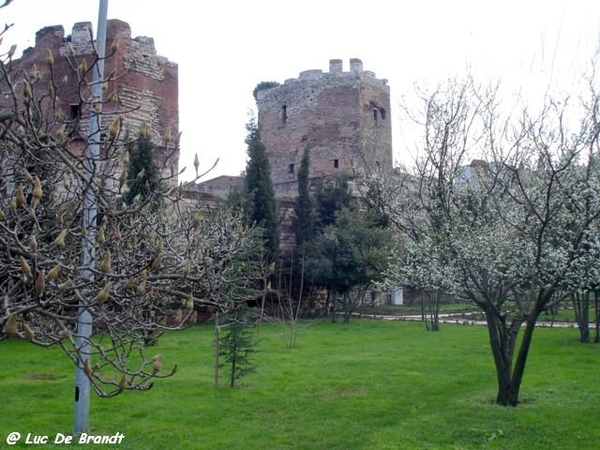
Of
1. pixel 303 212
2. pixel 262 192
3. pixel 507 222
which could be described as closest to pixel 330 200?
pixel 303 212

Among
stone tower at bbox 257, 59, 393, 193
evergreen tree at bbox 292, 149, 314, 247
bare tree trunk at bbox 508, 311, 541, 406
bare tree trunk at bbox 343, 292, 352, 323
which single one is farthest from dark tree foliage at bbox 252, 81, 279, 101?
bare tree trunk at bbox 508, 311, 541, 406

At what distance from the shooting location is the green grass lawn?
21.5 ft

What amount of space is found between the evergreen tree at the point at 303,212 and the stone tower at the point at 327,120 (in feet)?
12.9

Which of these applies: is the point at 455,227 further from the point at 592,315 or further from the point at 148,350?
the point at 592,315

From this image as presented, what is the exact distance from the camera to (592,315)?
23672mm

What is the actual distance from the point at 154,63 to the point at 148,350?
1117 cm

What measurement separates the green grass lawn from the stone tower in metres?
16.4

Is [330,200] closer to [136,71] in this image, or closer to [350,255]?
[350,255]

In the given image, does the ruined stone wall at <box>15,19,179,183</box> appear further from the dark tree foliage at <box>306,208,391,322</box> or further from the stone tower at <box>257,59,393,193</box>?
the stone tower at <box>257,59,393,193</box>

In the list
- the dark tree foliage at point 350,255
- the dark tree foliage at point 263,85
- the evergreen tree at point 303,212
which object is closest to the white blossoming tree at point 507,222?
the dark tree foliage at point 350,255

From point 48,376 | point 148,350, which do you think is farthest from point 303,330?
point 48,376

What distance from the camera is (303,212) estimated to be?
2345cm

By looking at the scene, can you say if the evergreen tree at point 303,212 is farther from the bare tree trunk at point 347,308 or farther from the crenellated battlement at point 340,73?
the crenellated battlement at point 340,73

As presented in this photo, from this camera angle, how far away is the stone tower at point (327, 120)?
2816 cm
